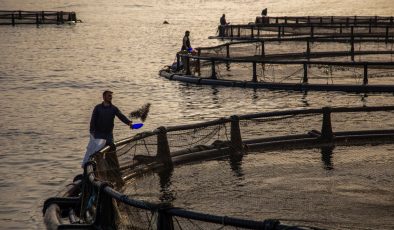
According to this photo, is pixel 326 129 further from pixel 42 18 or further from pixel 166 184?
pixel 42 18

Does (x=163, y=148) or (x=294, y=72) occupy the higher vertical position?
(x=163, y=148)

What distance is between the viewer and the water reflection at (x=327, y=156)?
1903cm

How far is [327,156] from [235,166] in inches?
85.3

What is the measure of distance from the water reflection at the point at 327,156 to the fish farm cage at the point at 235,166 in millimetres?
21

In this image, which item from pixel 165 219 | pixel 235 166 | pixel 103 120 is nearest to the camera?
pixel 165 219

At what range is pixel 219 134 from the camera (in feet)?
67.2

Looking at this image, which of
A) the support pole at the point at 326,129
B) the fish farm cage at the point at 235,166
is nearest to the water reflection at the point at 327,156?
the fish farm cage at the point at 235,166

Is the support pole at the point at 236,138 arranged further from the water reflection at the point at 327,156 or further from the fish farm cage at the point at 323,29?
the fish farm cage at the point at 323,29

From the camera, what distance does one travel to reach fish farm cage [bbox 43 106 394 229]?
13.0 m

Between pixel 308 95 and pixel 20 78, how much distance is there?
1962 cm

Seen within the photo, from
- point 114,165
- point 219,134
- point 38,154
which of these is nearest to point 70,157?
point 38,154

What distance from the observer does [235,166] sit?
19.2m

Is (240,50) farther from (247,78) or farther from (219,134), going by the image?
(219,134)

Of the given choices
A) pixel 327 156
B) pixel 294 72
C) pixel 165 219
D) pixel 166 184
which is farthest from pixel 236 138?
pixel 294 72
